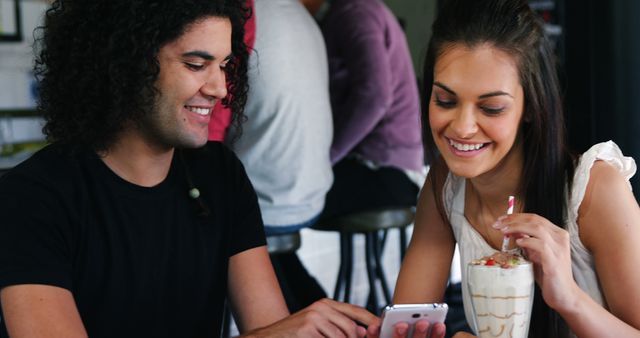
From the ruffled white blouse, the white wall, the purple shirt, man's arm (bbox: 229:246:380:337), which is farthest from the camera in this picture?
the white wall

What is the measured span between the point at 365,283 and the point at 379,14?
239cm

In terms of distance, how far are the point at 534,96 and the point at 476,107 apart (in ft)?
0.42

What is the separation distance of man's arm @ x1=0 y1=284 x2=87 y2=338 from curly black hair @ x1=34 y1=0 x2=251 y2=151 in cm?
33

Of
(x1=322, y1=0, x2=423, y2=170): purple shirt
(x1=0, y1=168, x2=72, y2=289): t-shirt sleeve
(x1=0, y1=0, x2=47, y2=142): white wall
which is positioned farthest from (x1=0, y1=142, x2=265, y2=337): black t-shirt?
(x1=0, y1=0, x2=47, y2=142): white wall

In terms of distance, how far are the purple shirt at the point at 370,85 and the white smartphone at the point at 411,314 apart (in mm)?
1789

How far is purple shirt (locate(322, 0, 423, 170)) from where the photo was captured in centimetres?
304

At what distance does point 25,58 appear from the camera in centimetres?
450

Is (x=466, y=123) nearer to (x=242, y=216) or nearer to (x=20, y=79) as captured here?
(x=242, y=216)

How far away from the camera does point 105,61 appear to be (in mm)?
1675

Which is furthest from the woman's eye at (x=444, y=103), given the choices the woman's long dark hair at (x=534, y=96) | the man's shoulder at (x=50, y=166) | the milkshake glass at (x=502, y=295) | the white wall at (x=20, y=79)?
the white wall at (x=20, y=79)

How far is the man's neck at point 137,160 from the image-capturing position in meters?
1.68

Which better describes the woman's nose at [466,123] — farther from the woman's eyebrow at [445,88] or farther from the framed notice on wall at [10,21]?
the framed notice on wall at [10,21]

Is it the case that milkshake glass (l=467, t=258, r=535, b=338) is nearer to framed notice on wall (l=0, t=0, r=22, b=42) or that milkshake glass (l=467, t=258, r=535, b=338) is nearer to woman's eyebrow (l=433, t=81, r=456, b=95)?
woman's eyebrow (l=433, t=81, r=456, b=95)

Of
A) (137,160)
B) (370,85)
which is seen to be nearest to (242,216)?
(137,160)
